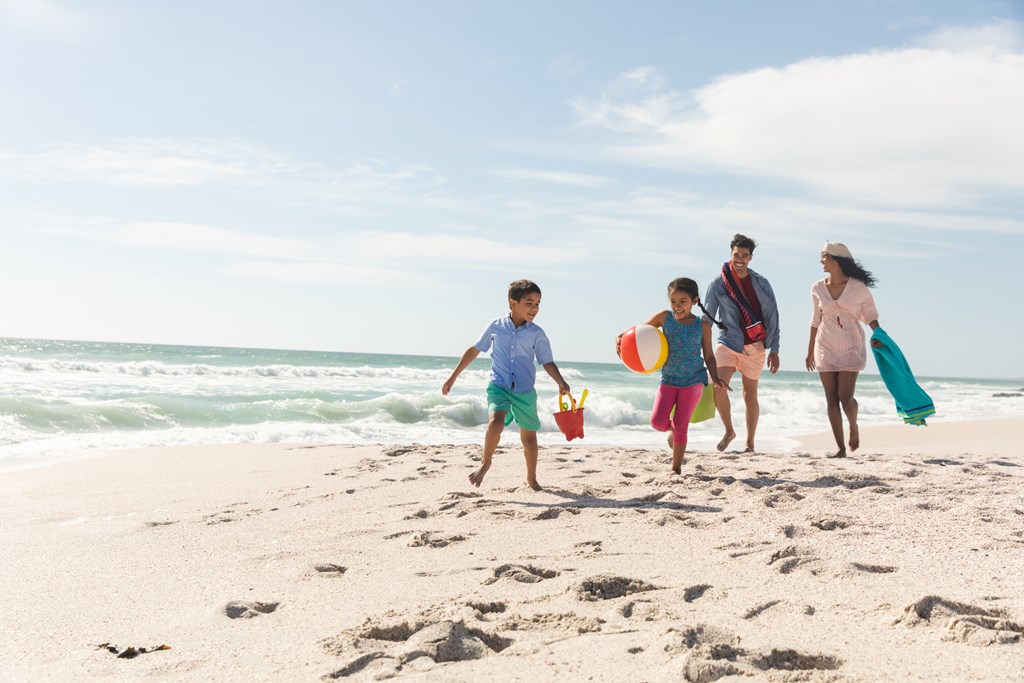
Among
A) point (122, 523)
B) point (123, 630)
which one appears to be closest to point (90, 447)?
point (122, 523)

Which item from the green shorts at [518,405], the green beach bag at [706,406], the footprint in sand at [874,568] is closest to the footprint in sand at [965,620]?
the footprint in sand at [874,568]

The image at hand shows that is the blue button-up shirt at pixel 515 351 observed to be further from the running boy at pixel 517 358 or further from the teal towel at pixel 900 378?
the teal towel at pixel 900 378

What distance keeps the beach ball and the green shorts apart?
0.84m

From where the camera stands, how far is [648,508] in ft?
15.8

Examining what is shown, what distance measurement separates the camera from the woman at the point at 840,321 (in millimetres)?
6895

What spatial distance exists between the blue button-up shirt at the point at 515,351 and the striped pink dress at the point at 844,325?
9.90 ft

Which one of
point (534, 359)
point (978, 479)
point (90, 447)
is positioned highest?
point (534, 359)

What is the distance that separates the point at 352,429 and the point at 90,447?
3895mm

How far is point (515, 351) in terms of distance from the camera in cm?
543

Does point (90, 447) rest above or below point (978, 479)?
below

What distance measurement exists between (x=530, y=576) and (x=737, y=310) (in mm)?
4470

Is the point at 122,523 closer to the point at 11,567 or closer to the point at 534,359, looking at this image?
the point at 11,567

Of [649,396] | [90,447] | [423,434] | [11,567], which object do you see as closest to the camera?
[11,567]

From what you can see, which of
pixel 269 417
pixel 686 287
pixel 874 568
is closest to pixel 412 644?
pixel 874 568
